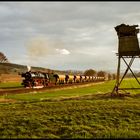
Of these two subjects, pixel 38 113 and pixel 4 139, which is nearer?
pixel 4 139

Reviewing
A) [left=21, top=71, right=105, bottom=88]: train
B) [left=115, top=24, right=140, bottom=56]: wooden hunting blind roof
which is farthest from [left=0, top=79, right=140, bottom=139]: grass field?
[left=21, top=71, right=105, bottom=88]: train

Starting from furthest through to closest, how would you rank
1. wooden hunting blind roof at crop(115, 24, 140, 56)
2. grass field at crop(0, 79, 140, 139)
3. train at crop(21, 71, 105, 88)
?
train at crop(21, 71, 105, 88) → wooden hunting blind roof at crop(115, 24, 140, 56) → grass field at crop(0, 79, 140, 139)

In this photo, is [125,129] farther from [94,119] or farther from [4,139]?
[4,139]

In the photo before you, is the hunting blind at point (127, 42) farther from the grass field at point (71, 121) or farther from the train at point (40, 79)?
the train at point (40, 79)

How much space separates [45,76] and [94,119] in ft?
130

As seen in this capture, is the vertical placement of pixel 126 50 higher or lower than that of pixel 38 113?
higher

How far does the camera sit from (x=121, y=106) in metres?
22.5

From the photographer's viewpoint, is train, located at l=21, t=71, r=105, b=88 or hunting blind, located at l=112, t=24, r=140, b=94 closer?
hunting blind, located at l=112, t=24, r=140, b=94

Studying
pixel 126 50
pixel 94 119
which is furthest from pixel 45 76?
pixel 94 119

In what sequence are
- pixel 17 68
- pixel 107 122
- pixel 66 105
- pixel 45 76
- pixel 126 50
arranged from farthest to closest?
pixel 17 68, pixel 45 76, pixel 126 50, pixel 66 105, pixel 107 122

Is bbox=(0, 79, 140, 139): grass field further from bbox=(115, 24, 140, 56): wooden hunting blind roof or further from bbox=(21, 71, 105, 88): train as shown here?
bbox=(21, 71, 105, 88): train

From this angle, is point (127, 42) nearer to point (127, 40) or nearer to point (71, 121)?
point (127, 40)

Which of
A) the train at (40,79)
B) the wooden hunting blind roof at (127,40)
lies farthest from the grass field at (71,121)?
the train at (40,79)

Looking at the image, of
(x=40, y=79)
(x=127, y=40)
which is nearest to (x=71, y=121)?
(x=127, y=40)
